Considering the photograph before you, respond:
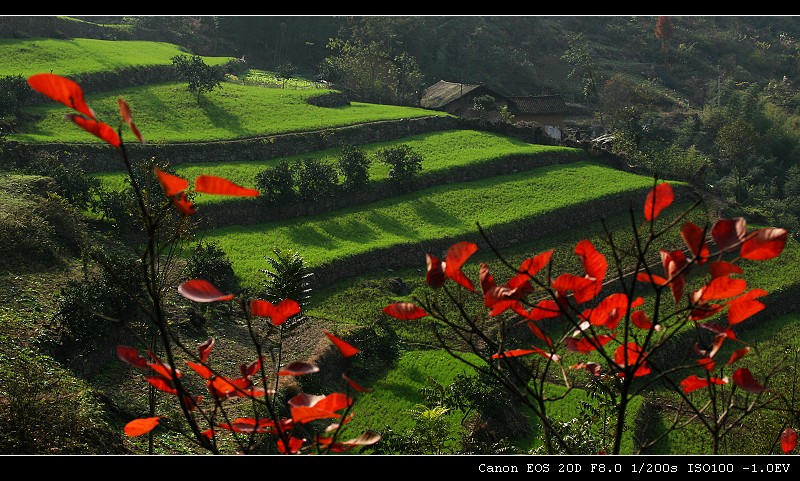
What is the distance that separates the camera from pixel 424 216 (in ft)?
95.1

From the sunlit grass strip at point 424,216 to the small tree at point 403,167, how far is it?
583 mm

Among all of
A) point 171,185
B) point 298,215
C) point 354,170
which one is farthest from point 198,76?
point 171,185

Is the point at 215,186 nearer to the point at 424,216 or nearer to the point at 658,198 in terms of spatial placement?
the point at 658,198

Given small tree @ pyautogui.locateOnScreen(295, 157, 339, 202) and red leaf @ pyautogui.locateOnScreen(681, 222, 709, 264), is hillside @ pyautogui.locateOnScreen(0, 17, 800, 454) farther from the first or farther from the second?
red leaf @ pyautogui.locateOnScreen(681, 222, 709, 264)

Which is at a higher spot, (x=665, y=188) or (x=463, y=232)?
(x=665, y=188)

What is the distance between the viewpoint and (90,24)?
48281 mm

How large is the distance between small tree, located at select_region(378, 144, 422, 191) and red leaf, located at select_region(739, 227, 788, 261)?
26956 millimetres

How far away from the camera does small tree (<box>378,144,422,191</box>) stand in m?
30.6
